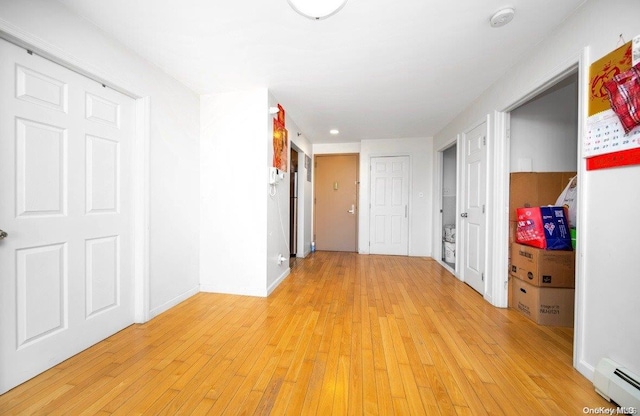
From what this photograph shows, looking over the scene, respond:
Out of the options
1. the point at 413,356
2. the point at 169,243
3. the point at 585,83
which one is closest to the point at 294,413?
the point at 413,356

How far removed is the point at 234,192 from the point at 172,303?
1.34 meters

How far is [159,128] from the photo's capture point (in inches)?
88.0

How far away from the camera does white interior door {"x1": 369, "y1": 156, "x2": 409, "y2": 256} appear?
4777 mm

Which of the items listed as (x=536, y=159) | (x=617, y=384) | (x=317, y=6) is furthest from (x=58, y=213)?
(x=536, y=159)

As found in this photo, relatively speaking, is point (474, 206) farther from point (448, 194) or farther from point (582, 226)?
point (448, 194)

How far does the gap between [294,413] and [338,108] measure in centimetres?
318

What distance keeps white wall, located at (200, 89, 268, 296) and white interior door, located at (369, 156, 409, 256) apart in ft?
9.32

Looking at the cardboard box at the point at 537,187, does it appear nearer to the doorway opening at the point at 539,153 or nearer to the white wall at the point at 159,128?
the doorway opening at the point at 539,153

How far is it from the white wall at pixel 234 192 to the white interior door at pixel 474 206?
251 centimetres

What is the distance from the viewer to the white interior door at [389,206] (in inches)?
188

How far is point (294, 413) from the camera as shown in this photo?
1.18 metres

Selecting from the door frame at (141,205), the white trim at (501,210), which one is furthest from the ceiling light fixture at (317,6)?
the white trim at (501,210)

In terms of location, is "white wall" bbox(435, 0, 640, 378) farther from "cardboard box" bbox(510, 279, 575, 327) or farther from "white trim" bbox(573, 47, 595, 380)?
"cardboard box" bbox(510, 279, 575, 327)

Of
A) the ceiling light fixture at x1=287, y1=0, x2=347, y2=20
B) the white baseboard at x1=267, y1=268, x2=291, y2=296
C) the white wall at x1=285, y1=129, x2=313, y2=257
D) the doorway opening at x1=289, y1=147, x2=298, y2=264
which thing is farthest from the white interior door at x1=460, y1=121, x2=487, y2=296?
the doorway opening at x1=289, y1=147, x2=298, y2=264
